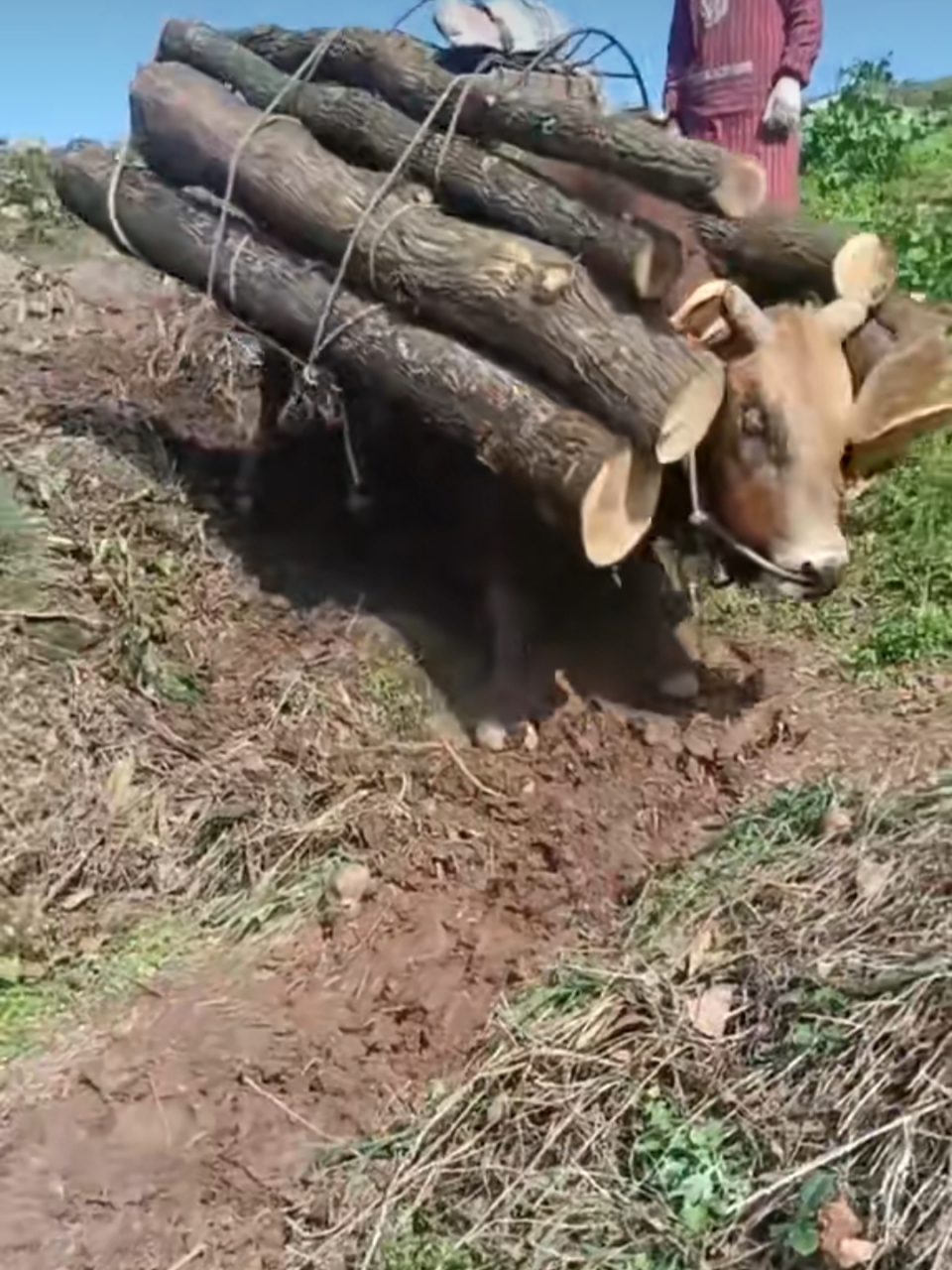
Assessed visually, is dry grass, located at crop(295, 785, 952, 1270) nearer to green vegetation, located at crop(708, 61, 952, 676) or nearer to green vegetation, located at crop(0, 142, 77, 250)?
green vegetation, located at crop(708, 61, 952, 676)

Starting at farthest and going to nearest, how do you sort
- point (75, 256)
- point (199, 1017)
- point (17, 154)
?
point (17, 154)
point (75, 256)
point (199, 1017)

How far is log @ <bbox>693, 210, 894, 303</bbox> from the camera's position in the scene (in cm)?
509

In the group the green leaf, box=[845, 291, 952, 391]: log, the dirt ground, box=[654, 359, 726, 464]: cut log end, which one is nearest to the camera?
the green leaf

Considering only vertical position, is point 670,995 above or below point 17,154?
above

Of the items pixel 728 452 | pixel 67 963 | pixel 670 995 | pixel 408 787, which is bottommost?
pixel 67 963

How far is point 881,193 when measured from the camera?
31.6 feet

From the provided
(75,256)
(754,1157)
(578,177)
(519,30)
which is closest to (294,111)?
(519,30)

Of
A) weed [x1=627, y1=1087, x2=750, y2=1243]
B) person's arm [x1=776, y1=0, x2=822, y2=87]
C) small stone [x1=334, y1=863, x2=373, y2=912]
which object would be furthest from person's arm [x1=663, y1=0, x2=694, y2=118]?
weed [x1=627, y1=1087, x2=750, y2=1243]

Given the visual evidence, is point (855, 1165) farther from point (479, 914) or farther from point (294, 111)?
point (294, 111)

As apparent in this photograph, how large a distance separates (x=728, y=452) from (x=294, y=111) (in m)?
2.29

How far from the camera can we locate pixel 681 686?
208 inches

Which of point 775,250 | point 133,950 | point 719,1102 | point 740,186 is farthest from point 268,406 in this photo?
point 719,1102

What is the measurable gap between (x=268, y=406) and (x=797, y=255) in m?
2.35

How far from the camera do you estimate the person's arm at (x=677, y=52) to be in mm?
7359
